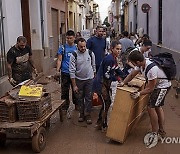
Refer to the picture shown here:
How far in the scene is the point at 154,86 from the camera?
510cm

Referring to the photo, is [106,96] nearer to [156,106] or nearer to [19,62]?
[156,106]

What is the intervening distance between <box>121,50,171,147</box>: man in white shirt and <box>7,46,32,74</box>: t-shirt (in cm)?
221

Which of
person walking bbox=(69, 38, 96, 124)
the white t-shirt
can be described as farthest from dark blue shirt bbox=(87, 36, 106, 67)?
the white t-shirt

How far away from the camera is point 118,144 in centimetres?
532

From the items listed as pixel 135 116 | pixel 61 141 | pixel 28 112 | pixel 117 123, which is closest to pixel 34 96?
pixel 28 112

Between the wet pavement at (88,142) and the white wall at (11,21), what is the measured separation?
2932 mm

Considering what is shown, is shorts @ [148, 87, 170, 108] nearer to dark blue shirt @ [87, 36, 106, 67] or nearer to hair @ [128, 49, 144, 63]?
hair @ [128, 49, 144, 63]

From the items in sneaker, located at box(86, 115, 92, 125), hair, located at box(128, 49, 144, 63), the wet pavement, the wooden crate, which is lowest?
the wet pavement

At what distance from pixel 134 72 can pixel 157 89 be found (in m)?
0.50

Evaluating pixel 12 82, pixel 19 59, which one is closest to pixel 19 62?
pixel 19 59

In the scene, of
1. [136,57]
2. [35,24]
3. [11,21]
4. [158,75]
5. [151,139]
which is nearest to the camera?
[136,57]

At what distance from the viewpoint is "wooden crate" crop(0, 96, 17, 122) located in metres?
4.94

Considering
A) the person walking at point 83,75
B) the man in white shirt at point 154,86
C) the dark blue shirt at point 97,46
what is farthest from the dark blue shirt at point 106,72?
the dark blue shirt at point 97,46

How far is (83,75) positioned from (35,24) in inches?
256
